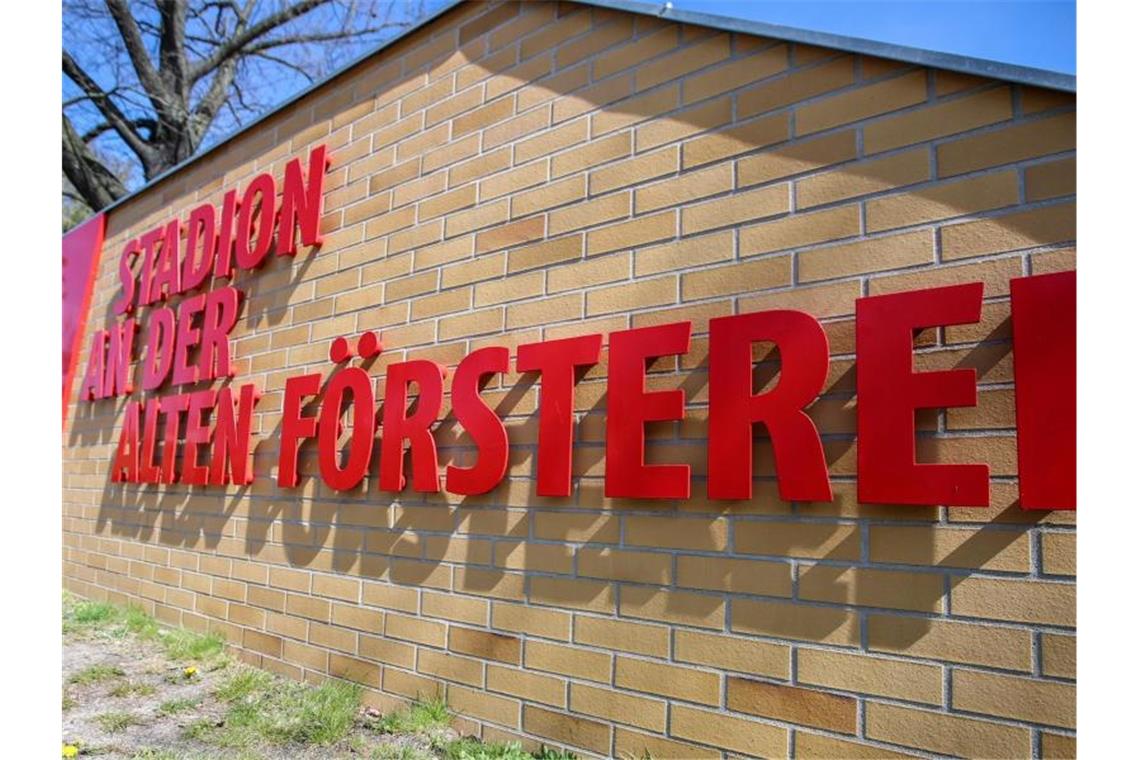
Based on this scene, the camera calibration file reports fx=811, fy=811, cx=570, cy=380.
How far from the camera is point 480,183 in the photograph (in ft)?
11.7

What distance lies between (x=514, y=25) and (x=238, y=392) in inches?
103

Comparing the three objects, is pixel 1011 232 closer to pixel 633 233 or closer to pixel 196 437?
pixel 633 233

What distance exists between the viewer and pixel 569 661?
2863 millimetres

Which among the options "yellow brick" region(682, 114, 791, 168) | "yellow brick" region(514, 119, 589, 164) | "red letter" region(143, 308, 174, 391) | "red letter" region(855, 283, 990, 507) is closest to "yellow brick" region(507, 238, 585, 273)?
"yellow brick" region(514, 119, 589, 164)

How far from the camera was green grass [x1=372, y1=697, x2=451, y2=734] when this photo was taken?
320cm

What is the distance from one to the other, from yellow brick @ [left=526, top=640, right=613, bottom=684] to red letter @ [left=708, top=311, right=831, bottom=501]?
2.45ft

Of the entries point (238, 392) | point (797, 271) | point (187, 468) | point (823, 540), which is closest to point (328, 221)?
point (238, 392)

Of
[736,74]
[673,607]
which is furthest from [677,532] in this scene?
[736,74]

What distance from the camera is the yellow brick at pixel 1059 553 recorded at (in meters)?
1.91

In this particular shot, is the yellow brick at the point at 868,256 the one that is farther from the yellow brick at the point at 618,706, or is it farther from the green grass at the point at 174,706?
the green grass at the point at 174,706

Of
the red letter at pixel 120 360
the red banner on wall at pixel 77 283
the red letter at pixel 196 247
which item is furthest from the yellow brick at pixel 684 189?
the red banner on wall at pixel 77 283

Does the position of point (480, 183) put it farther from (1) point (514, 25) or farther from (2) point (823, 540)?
(2) point (823, 540)

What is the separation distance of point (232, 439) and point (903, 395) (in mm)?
3760

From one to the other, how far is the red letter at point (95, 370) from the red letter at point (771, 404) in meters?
5.34
